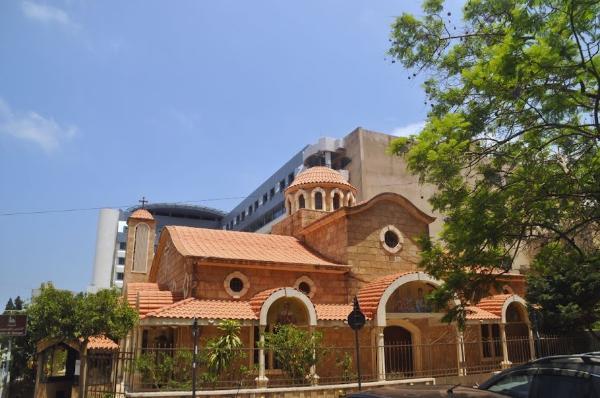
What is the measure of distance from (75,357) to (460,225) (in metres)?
18.0

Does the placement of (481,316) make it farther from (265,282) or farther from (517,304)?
(265,282)

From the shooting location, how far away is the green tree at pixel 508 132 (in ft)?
25.5

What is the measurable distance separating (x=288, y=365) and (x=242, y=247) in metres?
5.93

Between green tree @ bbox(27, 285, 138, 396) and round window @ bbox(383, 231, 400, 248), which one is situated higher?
round window @ bbox(383, 231, 400, 248)

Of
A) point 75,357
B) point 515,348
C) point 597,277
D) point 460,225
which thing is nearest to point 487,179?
point 460,225

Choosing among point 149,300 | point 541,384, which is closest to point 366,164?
point 149,300

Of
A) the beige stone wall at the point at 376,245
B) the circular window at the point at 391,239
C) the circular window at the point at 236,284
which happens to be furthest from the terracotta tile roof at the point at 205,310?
the circular window at the point at 391,239

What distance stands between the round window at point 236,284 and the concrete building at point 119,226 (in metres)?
64.1

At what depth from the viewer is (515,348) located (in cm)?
2030

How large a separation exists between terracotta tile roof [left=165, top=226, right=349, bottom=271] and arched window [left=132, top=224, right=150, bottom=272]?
10462mm

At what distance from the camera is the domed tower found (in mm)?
24297

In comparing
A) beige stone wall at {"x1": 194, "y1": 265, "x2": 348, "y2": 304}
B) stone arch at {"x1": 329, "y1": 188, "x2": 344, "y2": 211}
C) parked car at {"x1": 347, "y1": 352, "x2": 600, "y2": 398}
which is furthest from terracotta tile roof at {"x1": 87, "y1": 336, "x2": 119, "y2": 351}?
parked car at {"x1": 347, "y1": 352, "x2": 600, "y2": 398}

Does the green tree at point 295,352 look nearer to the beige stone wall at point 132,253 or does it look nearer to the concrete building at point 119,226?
the beige stone wall at point 132,253

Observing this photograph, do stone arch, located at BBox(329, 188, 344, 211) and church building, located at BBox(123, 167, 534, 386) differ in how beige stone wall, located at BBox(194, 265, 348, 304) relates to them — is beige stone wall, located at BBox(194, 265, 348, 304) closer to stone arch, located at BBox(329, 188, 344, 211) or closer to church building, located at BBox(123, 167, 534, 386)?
church building, located at BBox(123, 167, 534, 386)
